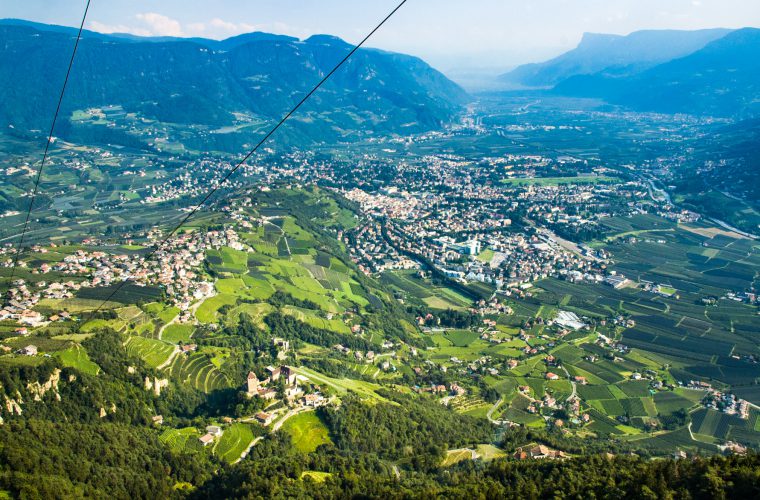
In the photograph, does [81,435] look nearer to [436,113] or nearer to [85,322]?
[85,322]

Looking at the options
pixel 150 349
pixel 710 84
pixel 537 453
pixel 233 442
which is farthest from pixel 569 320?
pixel 710 84

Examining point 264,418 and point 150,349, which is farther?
point 150,349

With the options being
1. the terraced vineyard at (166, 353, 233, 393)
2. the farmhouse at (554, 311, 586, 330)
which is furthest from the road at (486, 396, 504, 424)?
the terraced vineyard at (166, 353, 233, 393)

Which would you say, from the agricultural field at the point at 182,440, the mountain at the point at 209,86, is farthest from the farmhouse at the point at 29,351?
the mountain at the point at 209,86

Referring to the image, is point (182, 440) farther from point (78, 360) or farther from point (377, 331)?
point (377, 331)

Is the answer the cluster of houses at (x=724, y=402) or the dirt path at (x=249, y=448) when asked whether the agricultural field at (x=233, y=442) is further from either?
the cluster of houses at (x=724, y=402)

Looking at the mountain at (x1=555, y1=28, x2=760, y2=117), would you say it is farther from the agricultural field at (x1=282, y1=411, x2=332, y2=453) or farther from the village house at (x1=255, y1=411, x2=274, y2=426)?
the village house at (x1=255, y1=411, x2=274, y2=426)
